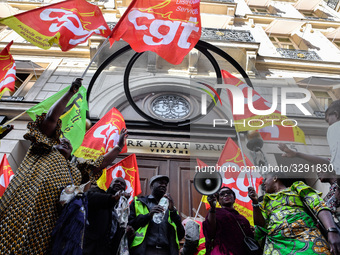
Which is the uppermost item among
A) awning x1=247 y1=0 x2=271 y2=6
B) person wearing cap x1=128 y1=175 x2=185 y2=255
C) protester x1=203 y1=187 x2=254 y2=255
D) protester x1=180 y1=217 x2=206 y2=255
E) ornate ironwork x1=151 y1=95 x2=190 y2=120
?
awning x1=247 y1=0 x2=271 y2=6

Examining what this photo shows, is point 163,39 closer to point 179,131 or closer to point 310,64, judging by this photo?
point 179,131

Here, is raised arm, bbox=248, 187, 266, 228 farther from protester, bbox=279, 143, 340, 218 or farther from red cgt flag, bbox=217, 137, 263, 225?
red cgt flag, bbox=217, 137, 263, 225

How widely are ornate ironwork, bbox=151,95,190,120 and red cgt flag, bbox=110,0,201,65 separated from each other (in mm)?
3700

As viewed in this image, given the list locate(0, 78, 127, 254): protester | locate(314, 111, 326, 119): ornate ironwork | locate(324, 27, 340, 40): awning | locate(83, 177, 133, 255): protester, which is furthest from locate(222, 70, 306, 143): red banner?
locate(324, 27, 340, 40): awning

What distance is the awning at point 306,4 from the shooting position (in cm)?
1620

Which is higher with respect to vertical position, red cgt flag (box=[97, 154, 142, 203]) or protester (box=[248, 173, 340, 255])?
protester (box=[248, 173, 340, 255])

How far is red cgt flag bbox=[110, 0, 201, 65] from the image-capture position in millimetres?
5160

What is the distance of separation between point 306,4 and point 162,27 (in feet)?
49.6

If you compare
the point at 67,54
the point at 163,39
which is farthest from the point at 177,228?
the point at 67,54

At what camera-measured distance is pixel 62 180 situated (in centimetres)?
287

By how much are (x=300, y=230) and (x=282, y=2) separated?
17387 millimetres

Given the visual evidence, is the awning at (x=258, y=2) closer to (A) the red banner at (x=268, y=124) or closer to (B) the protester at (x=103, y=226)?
(A) the red banner at (x=268, y=124)

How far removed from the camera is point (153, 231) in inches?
140

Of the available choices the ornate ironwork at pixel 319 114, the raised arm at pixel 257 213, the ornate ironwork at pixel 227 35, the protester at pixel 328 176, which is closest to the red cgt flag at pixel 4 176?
the raised arm at pixel 257 213
